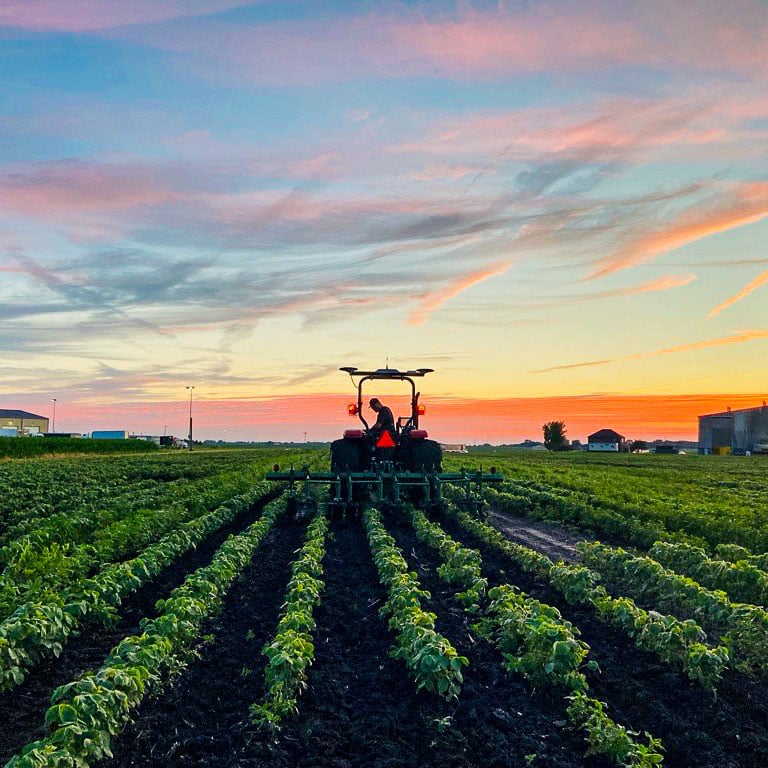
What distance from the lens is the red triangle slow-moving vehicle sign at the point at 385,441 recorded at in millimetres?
17531

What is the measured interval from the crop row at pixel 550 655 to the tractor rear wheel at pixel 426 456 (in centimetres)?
713

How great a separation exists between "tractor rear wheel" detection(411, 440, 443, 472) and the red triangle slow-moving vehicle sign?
25.3 inches

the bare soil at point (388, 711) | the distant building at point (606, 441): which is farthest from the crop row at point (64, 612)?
the distant building at point (606, 441)

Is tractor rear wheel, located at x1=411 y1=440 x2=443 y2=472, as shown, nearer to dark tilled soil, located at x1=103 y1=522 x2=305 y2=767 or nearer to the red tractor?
the red tractor

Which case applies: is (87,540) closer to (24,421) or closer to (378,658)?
(378,658)

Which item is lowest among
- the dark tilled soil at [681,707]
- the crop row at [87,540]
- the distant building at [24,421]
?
the dark tilled soil at [681,707]

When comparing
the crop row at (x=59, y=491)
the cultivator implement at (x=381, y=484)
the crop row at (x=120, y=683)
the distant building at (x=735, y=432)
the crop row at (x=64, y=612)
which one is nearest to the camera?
the crop row at (x=120, y=683)

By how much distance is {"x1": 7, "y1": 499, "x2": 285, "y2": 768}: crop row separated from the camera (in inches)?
207

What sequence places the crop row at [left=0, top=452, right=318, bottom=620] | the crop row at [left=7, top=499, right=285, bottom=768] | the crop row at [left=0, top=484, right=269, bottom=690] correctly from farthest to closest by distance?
1. the crop row at [left=0, top=452, right=318, bottom=620]
2. the crop row at [left=0, top=484, right=269, bottom=690]
3. the crop row at [left=7, top=499, right=285, bottom=768]

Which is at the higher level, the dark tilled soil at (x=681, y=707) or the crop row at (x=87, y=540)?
the crop row at (x=87, y=540)

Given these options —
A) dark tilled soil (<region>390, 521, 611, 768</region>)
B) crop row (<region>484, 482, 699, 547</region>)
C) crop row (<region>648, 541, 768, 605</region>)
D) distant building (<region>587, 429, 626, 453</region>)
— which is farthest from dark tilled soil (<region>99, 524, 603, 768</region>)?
distant building (<region>587, 429, 626, 453</region>)

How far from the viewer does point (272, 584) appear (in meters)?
11.2

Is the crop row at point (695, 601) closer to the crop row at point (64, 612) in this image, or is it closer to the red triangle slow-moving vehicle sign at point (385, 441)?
the red triangle slow-moving vehicle sign at point (385, 441)

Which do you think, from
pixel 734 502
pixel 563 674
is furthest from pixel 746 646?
pixel 734 502
